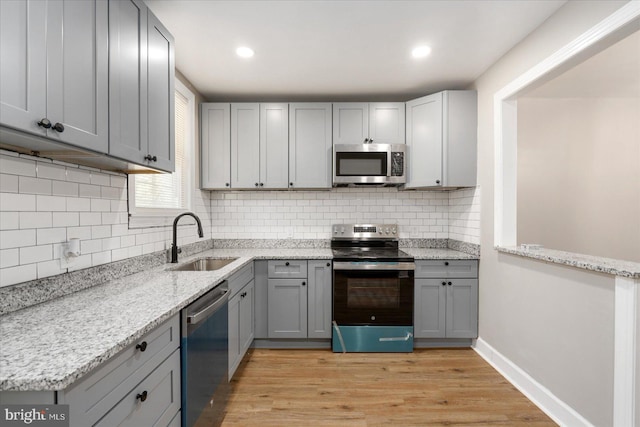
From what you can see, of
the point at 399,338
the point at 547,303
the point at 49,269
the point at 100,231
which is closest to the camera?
the point at 49,269

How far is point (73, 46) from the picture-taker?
115 centimetres

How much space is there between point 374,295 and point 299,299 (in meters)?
0.74

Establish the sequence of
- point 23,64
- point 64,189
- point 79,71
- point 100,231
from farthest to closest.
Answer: point 100,231 → point 64,189 → point 79,71 → point 23,64

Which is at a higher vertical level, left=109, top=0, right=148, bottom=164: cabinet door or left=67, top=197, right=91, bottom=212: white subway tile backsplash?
left=109, top=0, right=148, bottom=164: cabinet door

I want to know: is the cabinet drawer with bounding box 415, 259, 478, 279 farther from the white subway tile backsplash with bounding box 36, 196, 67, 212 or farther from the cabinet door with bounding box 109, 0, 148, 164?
the white subway tile backsplash with bounding box 36, 196, 67, 212

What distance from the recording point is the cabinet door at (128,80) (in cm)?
138

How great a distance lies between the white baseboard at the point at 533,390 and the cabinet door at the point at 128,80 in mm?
2954

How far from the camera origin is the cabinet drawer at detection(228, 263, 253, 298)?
2254mm

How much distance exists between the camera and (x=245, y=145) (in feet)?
10.6

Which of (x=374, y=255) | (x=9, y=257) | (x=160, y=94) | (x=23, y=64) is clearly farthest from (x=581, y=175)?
(x=9, y=257)

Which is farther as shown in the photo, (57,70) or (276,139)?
(276,139)

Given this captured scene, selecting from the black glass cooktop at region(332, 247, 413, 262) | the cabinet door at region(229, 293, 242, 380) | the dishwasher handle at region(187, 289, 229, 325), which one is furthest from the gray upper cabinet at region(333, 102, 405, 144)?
the dishwasher handle at region(187, 289, 229, 325)

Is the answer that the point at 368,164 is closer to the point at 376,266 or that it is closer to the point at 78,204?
the point at 376,266

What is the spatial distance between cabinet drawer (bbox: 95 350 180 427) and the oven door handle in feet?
5.72
